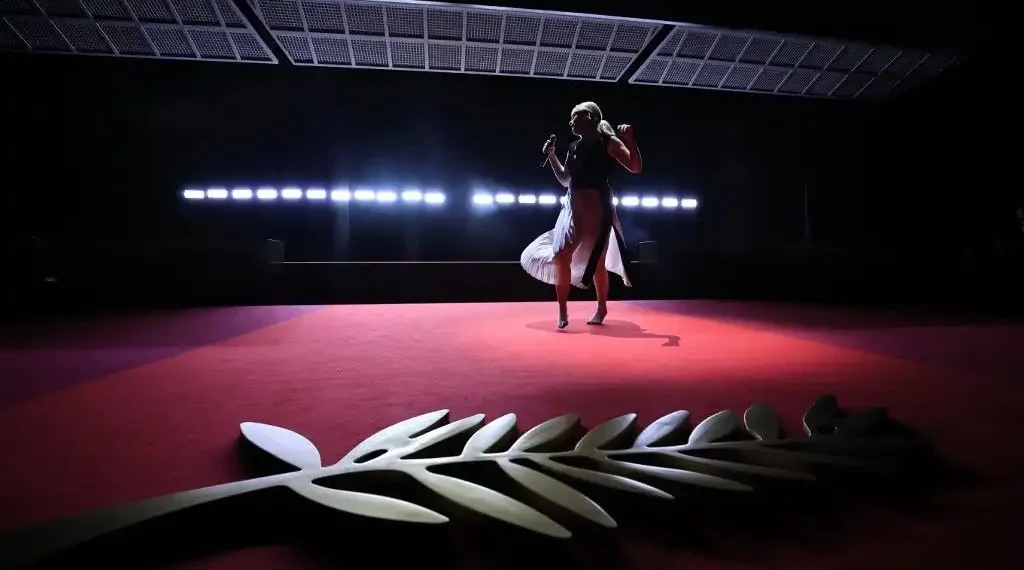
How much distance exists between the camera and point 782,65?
189 inches

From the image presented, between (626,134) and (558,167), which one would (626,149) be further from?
(558,167)

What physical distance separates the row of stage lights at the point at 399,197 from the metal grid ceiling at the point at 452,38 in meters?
1.44

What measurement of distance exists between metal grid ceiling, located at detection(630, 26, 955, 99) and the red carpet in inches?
122

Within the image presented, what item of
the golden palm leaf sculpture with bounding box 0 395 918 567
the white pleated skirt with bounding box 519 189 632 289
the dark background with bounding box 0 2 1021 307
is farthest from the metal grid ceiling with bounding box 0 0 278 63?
the golden palm leaf sculpture with bounding box 0 395 918 567

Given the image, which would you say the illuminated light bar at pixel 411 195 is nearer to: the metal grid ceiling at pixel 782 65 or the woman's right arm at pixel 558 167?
the metal grid ceiling at pixel 782 65

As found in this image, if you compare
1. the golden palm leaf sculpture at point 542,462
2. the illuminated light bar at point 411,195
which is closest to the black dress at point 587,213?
the golden palm leaf sculpture at point 542,462

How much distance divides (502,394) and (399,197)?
4889mm

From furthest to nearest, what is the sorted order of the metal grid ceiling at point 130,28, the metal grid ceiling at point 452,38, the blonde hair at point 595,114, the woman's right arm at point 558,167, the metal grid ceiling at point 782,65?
the metal grid ceiling at point 782,65 → the metal grid ceiling at point 452,38 → the metal grid ceiling at point 130,28 → the woman's right arm at point 558,167 → the blonde hair at point 595,114

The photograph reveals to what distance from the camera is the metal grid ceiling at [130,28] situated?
12.8ft

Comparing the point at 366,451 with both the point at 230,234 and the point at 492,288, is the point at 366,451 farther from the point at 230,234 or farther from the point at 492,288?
the point at 230,234

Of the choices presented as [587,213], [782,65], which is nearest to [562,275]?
[587,213]


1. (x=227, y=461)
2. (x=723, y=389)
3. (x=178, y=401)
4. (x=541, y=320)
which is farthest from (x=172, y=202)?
(x=723, y=389)

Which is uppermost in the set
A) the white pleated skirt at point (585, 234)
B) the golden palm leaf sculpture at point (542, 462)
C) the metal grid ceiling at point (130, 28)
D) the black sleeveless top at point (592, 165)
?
the metal grid ceiling at point (130, 28)

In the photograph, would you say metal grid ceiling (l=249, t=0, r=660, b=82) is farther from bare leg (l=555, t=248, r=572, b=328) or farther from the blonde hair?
bare leg (l=555, t=248, r=572, b=328)
